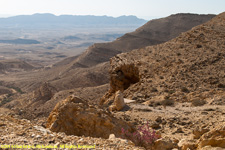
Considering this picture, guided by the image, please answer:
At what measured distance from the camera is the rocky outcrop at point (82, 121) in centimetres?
618

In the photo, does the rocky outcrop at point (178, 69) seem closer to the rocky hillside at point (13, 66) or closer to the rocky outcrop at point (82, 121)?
the rocky outcrop at point (82, 121)

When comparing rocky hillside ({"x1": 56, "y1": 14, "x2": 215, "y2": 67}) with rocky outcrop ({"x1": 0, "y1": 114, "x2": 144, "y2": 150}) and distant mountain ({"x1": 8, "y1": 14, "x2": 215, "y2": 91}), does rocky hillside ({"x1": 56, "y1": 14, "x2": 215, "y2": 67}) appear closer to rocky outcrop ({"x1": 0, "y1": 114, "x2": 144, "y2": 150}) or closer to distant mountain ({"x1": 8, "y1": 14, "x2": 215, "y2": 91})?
distant mountain ({"x1": 8, "y1": 14, "x2": 215, "y2": 91})

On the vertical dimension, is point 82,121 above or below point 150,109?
above

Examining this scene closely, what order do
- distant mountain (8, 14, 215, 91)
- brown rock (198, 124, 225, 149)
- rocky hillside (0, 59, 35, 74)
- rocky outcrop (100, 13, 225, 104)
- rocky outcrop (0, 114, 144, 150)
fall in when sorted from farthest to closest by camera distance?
rocky hillside (0, 59, 35, 74)
distant mountain (8, 14, 215, 91)
rocky outcrop (100, 13, 225, 104)
brown rock (198, 124, 225, 149)
rocky outcrop (0, 114, 144, 150)

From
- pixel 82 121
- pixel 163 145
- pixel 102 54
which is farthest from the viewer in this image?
pixel 102 54

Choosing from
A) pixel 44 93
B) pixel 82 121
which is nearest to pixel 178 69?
pixel 82 121

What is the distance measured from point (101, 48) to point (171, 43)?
133ft

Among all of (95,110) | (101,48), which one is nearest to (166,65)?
(95,110)

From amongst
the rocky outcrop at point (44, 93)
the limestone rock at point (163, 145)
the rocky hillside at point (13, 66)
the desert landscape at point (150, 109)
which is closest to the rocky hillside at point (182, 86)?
the desert landscape at point (150, 109)

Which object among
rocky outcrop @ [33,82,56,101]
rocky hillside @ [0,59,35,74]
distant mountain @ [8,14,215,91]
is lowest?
rocky hillside @ [0,59,35,74]

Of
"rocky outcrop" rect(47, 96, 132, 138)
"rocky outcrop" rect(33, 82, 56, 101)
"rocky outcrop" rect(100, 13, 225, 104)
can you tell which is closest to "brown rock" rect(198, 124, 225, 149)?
"rocky outcrop" rect(47, 96, 132, 138)

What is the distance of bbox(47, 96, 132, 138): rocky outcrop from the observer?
618 centimetres

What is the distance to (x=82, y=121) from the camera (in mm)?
6375

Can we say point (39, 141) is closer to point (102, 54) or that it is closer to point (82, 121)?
point (82, 121)
